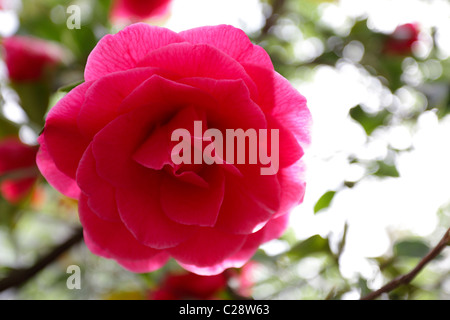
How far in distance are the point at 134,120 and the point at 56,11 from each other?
89 centimetres

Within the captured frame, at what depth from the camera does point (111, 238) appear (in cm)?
46

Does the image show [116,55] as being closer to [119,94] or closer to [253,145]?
[119,94]

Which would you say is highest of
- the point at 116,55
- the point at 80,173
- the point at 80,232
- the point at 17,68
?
the point at 116,55

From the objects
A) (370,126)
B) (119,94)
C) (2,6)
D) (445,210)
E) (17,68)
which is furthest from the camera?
(445,210)

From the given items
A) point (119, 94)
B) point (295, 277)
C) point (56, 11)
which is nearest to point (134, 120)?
point (119, 94)

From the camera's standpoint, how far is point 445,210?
1.35 metres

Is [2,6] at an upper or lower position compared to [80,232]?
upper

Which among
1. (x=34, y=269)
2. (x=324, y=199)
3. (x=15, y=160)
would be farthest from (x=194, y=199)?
(x=15, y=160)

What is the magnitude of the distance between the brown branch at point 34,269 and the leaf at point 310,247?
0.49m

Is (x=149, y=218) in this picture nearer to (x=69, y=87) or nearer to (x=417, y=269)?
(x=69, y=87)

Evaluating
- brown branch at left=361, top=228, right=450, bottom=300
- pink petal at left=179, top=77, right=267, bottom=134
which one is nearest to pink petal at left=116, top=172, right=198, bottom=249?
pink petal at left=179, top=77, right=267, bottom=134

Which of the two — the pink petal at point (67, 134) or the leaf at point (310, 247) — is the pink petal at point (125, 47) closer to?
the pink petal at point (67, 134)

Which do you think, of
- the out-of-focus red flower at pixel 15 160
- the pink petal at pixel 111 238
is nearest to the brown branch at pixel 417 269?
the pink petal at pixel 111 238

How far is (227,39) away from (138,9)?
2.51ft
